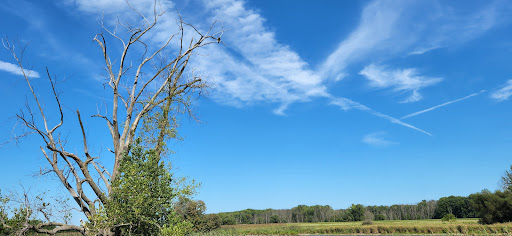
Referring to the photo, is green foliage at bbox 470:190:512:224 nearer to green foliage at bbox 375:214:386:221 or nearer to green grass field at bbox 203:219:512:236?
green grass field at bbox 203:219:512:236

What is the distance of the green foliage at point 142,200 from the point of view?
472 inches

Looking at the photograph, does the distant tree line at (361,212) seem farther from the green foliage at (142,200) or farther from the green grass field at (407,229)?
the green foliage at (142,200)

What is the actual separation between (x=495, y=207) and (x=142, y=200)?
139 ft

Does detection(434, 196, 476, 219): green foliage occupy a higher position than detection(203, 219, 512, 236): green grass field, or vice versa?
detection(434, 196, 476, 219): green foliage

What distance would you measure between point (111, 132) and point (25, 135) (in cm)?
308

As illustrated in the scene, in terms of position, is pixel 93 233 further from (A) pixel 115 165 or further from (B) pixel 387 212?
(B) pixel 387 212

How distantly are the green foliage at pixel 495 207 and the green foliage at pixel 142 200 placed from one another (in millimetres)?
39916

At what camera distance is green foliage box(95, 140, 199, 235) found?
1200 centimetres

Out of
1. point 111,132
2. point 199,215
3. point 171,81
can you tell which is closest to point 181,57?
point 171,81

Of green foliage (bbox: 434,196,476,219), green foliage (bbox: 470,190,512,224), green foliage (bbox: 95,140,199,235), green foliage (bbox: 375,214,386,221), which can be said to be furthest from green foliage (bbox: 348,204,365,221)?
green foliage (bbox: 95,140,199,235)

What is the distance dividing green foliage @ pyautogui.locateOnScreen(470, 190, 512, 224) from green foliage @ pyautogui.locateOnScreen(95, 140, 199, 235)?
131 ft

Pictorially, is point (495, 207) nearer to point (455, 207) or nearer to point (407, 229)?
point (407, 229)

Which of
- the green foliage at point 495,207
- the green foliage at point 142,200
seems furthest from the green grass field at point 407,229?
the green foliage at point 142,200

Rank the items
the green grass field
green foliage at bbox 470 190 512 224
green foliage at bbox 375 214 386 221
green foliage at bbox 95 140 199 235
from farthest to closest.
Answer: green foliage at bbox 375 214 386 221 < green foliage at bbox 470 190 512 224 < the green grass field < green foliage at bbox 95 140 199 235
